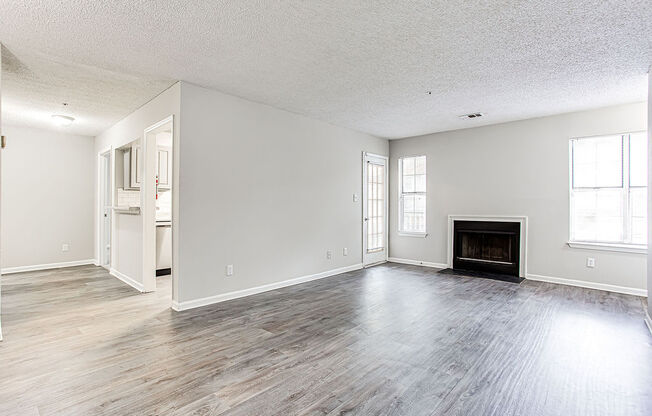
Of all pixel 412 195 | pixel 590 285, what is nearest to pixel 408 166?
pixel 412 195

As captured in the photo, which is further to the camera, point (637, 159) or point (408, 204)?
point (408, 204)

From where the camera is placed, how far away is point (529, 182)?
5.29 m

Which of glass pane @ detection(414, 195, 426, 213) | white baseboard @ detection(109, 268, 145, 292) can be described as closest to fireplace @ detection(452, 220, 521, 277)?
glass pane @ detection(414, 195, 426, 213)

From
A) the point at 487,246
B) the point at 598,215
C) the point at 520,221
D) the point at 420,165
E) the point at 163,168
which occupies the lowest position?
the point at 487,246

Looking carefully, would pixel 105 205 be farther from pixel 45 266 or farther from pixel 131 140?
pixel 131 140

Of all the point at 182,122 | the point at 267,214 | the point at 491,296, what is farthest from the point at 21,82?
the point at 491,296

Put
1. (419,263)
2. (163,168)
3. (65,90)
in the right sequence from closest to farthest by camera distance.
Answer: (65,90) → (163,168) → (419,263)

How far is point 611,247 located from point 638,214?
1.84 feet

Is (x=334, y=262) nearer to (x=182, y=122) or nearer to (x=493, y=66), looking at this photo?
(x=182, y=122)

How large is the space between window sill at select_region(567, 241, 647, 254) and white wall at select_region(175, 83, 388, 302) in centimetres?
344

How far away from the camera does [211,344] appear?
2.81 meters

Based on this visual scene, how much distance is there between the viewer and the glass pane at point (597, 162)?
467 cm

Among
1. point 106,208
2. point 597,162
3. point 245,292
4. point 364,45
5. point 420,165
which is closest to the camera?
point 364,45

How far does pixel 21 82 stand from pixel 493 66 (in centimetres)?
520
